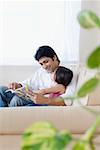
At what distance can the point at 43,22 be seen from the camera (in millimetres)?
3744

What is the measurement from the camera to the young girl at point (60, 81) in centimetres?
277

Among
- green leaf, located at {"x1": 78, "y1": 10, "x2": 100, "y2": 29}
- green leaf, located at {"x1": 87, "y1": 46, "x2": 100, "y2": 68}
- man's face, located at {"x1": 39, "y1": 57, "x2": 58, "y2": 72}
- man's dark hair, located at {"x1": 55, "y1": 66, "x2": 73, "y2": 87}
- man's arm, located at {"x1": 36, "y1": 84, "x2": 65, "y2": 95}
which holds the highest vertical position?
green leaf, located at {"x1": 78, "y1": 10, "x2": 100, "y2": 29}

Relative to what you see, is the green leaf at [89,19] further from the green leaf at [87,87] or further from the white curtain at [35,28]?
the white curtain at [35,28]

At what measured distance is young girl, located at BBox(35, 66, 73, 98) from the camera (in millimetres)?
2771

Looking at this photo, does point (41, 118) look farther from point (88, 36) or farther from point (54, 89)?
point (88, 36)

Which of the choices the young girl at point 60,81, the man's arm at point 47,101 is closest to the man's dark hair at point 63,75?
the young girl at point 60,81

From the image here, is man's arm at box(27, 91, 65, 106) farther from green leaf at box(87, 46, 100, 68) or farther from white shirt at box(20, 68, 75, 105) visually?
green leaf at box(87, 46, 100, 68)

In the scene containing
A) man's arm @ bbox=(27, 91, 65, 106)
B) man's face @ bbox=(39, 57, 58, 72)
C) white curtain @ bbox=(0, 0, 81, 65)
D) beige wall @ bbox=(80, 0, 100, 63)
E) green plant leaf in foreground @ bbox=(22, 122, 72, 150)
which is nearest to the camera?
green plant leaf in foreground @ bbox=(22, 122, 72, 150)

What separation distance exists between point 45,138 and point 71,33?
3289 millimetres

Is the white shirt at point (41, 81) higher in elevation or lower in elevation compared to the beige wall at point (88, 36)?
lower

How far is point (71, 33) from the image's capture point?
373 centimetres

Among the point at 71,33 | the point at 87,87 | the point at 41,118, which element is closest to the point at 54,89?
the point at 41,118

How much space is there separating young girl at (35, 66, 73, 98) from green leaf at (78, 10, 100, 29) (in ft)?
7.18

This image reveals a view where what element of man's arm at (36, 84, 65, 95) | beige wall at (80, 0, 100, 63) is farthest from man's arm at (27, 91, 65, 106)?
beige wall at (80, 0, 100, 63)
